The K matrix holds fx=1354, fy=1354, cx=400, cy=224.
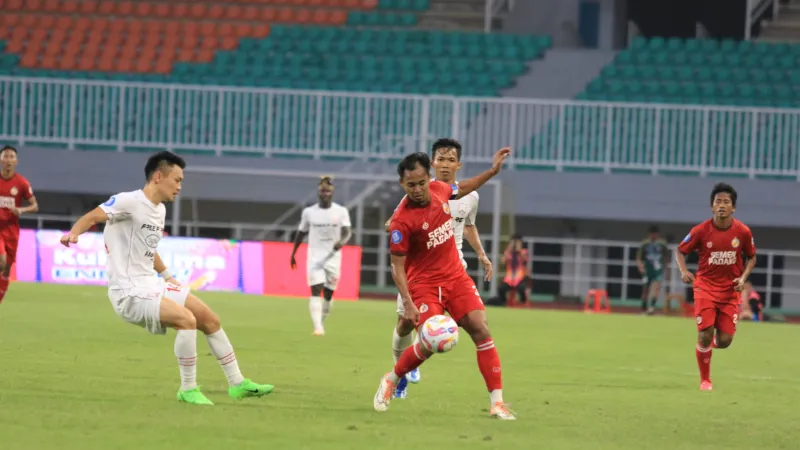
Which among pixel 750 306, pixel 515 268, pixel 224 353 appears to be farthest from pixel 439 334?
pixel 515 268

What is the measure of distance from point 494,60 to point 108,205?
26.5 meters

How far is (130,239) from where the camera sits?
10.2 metres

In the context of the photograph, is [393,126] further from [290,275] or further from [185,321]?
[185,321]

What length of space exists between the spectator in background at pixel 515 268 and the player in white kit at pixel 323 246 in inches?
393

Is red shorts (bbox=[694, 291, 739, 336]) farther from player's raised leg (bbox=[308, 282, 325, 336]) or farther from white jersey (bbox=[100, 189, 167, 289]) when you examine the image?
player's raised leg (bbox=[308, 282, 325, 336])

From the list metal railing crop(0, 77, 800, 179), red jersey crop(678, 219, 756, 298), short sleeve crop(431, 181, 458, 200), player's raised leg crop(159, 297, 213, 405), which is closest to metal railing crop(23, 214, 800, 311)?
metal railing crop(0, 77, 800, 179)

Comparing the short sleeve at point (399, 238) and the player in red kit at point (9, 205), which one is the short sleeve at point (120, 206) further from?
the player in red kit at point (9, 205)

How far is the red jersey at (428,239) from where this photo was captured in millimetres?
10055

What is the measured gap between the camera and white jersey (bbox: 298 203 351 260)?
20.5 metres

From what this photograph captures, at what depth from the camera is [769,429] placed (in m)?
10.1

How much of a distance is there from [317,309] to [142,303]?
914 cm

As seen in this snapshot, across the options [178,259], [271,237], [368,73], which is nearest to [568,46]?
[368,73]

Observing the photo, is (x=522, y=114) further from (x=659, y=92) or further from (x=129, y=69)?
(x=129, y=69)

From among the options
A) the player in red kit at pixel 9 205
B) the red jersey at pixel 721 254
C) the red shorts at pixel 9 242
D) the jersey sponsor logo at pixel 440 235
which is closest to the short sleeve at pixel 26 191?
the player in red kit at pixel 9 205
